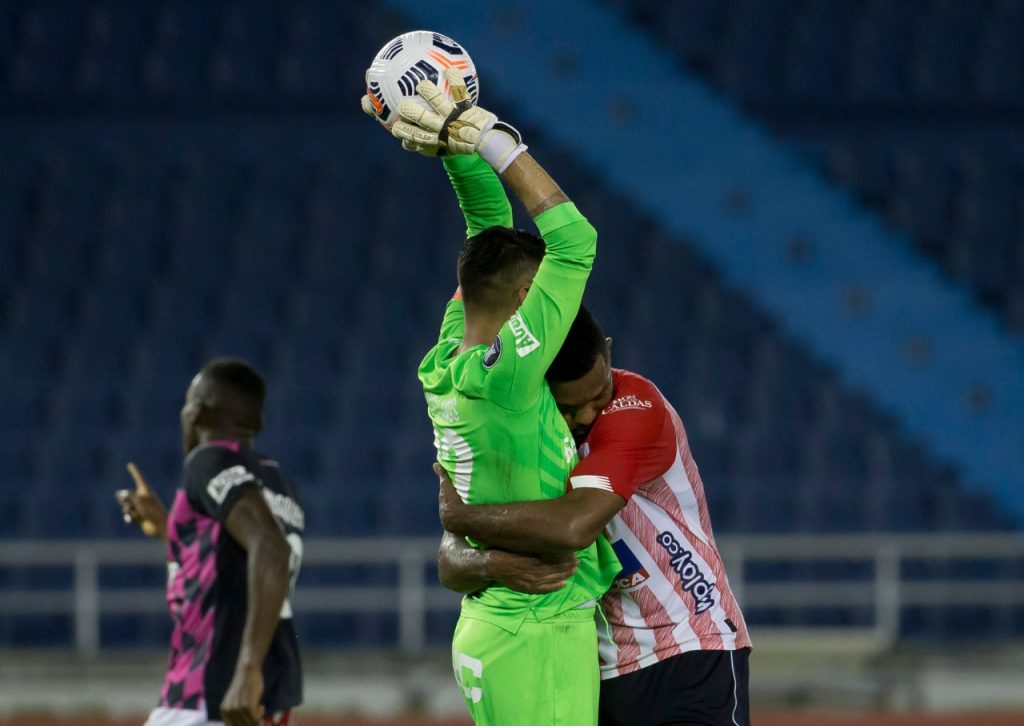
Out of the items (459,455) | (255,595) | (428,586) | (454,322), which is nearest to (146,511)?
(255,595)

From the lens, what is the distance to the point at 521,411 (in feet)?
10.1

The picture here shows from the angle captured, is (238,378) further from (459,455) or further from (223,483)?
(459,455)

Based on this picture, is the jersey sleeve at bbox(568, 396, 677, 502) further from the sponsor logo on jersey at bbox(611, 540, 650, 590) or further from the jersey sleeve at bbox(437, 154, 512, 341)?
the jersey sleeve at bbox(437, 154, 512, 341)

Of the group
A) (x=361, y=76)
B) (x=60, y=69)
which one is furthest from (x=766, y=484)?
(x=60, y=69)

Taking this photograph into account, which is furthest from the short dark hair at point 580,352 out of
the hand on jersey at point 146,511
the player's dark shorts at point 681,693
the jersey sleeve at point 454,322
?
the hand on jersey at point 146,511

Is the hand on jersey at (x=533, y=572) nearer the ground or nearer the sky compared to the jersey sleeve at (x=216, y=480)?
nearer the ground

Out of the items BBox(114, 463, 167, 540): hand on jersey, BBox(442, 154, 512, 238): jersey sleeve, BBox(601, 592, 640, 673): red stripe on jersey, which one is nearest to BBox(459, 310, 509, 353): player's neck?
BBox(442, 154, 512, 238): jersey sleeve

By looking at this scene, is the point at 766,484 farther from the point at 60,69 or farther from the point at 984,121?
the point at 60,69

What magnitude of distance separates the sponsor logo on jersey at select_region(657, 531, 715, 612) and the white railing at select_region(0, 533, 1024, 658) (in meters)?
5.32

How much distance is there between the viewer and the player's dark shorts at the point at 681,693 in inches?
130

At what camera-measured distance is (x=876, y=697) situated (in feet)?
28.7

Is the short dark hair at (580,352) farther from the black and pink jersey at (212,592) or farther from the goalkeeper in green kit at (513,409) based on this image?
the black and pink jersey at (212,592)

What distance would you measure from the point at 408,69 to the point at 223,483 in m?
1.37

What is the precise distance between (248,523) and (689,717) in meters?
1.30
